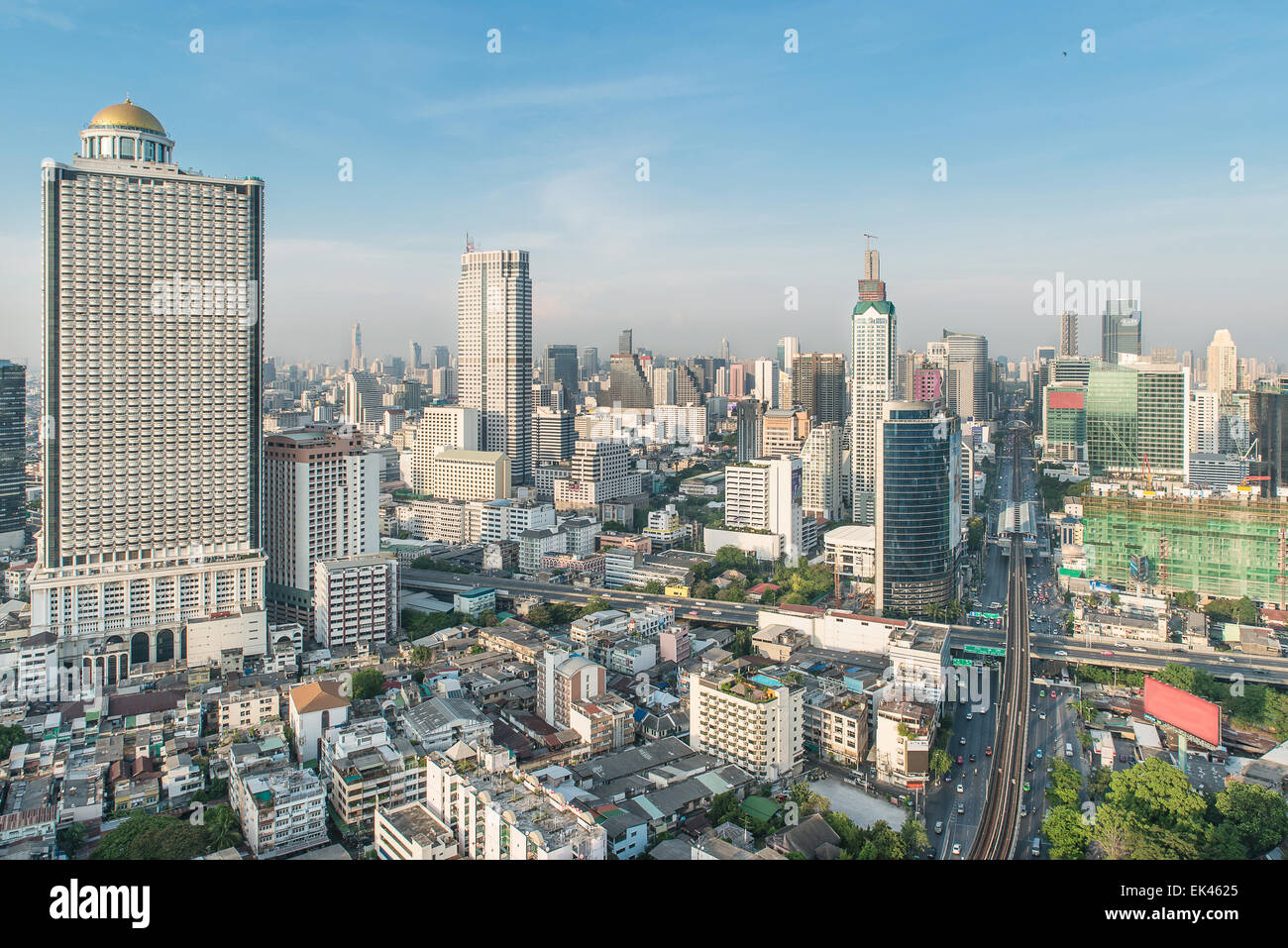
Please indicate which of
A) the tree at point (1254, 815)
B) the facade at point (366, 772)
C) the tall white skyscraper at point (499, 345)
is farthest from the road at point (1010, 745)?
the tall white skyscraper at point (499, 345)

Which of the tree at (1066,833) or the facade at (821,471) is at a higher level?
the facade at (821,471)

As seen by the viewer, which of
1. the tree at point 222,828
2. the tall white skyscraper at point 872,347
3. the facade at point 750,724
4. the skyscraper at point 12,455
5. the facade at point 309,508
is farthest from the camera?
the tall white skyscraper at point 872,347

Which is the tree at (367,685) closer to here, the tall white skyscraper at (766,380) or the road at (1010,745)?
the road at (1010,745)

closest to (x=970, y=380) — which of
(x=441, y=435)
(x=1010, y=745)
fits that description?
(x=441, y=435)

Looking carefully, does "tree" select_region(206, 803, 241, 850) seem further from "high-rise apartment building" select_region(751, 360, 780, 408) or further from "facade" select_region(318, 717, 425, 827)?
"high-rise apartment building" select_region(751, 360, 780, 408)

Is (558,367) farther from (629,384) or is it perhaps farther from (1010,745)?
(1010,745)
